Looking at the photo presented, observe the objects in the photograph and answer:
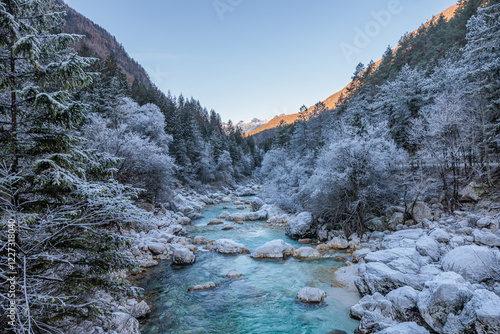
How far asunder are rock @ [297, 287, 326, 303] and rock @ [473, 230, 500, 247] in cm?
744

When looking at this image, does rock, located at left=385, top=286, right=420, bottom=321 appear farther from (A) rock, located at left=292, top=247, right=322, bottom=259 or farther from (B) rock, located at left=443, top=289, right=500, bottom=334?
(A) rock, located at left=292, top=247, right=322, bottom=259

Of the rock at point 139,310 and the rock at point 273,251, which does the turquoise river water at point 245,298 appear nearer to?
the rock at point 139,310

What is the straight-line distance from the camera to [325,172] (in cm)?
1653

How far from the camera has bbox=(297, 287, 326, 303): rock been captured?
890 cm

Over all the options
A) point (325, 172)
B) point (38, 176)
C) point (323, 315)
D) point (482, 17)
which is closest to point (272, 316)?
point (323, 315)

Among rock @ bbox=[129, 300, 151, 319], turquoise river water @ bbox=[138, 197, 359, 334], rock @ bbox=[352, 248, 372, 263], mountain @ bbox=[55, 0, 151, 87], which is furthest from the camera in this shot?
mountain @ bbox=[55, 0, 151, 87]

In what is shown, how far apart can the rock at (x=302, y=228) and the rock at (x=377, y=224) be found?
3927 mm

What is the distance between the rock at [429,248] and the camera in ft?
31.8

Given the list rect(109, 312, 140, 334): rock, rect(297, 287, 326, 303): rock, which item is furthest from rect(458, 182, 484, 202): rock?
rect(109, 312, 140, 334): rock

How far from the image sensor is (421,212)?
15.2 meters

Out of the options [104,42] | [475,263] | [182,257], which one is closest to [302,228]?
[182,257]

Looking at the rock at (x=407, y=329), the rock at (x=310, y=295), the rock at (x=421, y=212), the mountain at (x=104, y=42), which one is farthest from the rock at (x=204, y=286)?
the mountain at (x=104, y=42)

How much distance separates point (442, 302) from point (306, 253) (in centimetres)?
816

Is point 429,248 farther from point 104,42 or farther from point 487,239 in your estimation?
point 104,42
